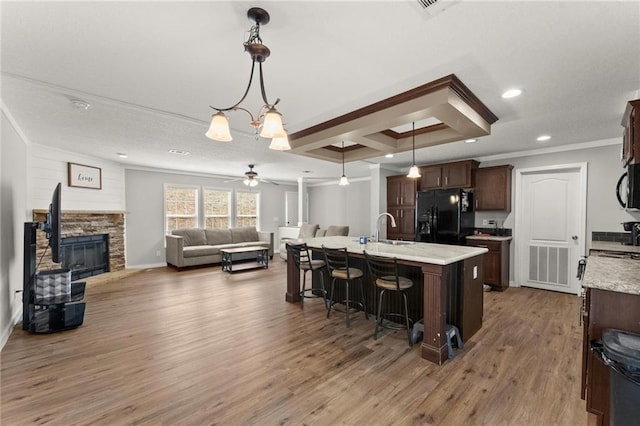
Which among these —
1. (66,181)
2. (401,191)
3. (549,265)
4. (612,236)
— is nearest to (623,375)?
(612,236)

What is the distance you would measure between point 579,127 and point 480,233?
2265 millimetres

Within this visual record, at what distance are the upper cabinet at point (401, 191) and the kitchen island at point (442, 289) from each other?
277 centimetres

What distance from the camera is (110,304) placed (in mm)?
3984

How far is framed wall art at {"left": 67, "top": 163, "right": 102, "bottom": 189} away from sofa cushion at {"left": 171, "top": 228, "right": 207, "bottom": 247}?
1916 mm

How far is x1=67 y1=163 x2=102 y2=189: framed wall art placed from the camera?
5020mm

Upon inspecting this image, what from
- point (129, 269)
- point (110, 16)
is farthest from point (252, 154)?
point (129, 269)

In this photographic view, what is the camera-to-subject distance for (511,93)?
250 centimetres

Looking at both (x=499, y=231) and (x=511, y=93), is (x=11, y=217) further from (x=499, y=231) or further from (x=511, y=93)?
(x=499, y=231)

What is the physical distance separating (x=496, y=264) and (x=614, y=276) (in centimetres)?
→ 305

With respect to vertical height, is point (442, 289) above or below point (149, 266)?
above

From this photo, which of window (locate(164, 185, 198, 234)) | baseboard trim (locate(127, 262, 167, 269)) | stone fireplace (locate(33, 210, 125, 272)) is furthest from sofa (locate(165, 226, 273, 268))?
stone fireplace (locate(33, 210, 125, 272))

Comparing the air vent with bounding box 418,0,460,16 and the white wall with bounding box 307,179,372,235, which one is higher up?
the air vent with bounding box 418,0,460,16

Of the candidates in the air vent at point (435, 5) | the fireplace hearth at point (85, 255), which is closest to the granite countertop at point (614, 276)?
the air vent at point (435, 5)

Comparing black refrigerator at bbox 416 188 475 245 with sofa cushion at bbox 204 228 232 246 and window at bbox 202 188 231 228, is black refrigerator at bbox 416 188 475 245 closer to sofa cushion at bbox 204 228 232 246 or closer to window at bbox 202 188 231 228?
sofa cushion at bbox 204 228 232 246
